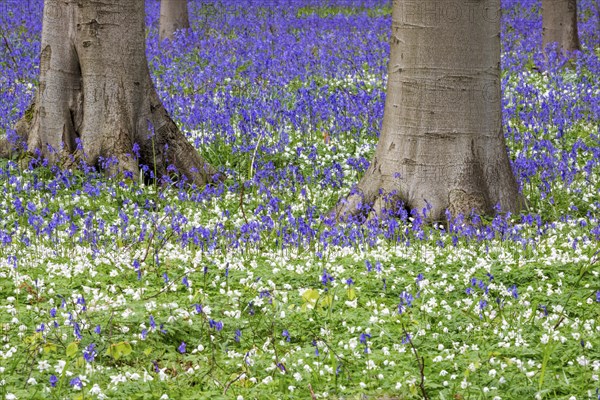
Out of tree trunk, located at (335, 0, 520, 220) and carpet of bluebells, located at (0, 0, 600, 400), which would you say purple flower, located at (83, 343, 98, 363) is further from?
tree trunk, located at (335, 0, 520, 220)

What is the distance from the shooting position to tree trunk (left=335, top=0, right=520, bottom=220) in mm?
7617

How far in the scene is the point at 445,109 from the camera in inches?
302

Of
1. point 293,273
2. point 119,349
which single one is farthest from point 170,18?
point 119,349

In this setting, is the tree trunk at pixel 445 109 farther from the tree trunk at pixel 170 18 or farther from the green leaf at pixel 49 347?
the tree trunk at pixel 170 18

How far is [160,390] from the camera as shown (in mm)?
4289

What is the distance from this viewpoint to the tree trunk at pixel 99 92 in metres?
8.93

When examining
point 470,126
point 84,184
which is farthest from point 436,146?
point 84,184

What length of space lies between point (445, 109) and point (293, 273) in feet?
7.93

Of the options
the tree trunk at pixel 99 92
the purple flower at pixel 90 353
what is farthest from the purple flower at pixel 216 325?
the tree trunk at pixel 99 92

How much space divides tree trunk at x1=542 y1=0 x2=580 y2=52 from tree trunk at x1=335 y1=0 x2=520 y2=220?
352 inches

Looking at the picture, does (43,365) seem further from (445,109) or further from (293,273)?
(445,109)

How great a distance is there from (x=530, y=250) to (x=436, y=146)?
1494 mm

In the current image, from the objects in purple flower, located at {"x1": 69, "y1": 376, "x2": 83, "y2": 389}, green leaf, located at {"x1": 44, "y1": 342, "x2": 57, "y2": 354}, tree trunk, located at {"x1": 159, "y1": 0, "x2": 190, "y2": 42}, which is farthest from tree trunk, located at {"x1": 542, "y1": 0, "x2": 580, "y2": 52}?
purple flower, located at {"x1": 69, "y1": 376, "x2": 83, "y2": 389}

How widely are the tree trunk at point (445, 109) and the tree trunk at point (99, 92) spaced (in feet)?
7.58
